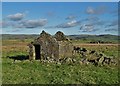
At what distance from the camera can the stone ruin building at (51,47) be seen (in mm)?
38156

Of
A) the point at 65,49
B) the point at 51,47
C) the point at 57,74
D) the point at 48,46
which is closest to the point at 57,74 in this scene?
the point at 57,74

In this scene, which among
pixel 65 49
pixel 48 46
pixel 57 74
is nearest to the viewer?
pixel 57 74

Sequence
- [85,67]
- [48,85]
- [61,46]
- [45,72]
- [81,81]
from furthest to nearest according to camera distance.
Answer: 1. [61,46]
2. [85,67]
3. [45,72]
4. [81,81]
5. [48,85]

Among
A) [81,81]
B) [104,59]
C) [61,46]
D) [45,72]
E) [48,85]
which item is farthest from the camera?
[61,46]

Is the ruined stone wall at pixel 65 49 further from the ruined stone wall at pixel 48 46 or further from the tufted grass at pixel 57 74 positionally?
the tufted grass at pixel 57 74

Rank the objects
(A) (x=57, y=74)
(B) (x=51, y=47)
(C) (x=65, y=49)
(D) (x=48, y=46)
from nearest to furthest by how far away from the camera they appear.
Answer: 1. (A) (x=57, y=74)
2. (B) (x=51, y=47)
3. (D) (x=48, y=46)
4. (C) (x=65, y=49)

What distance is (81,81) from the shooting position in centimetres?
2377

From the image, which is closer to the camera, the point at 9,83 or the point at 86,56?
the point at 9,83

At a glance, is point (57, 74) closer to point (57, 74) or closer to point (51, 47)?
point (57, 74)

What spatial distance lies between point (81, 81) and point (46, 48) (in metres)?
15.4

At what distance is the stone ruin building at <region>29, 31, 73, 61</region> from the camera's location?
38.2m

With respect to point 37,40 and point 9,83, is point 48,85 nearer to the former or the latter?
point 9,83

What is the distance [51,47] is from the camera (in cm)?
3838

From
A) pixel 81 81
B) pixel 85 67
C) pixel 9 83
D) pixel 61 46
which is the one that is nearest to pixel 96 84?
pixel 81 81
